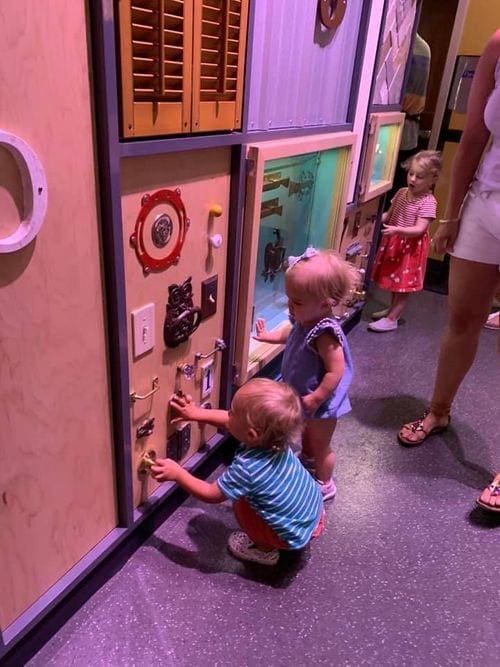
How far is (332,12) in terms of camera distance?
1420 mm

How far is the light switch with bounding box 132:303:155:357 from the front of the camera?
3.35 feet

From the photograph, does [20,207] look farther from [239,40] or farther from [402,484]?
[402,484]

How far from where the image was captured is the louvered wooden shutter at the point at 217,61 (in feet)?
3.15

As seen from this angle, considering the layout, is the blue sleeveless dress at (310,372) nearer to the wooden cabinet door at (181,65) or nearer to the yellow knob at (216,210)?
the yellow knob at (216,210)

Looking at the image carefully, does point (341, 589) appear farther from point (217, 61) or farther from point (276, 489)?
point (217, 61)

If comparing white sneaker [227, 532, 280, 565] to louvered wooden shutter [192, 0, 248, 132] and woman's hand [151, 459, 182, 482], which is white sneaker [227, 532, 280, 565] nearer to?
woman's hand [151, 459, 182, 482]

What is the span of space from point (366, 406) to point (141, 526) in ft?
3.18

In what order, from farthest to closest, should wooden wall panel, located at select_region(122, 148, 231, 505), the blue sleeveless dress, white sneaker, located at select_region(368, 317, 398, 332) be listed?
white sneaker, located at select_region(368, 317, 398, 332)
the blue sleeveless dress
wooden wall panel, located at select_region(122, 148, 231, 505)

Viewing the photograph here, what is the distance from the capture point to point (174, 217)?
1.04 metres

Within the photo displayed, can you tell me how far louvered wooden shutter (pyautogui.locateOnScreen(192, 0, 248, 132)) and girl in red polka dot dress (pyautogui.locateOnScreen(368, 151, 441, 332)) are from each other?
1.36m

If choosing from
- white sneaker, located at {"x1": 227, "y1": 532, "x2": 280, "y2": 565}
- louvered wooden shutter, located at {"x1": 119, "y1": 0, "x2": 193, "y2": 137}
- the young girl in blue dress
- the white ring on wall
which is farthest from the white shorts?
the white ring on wall

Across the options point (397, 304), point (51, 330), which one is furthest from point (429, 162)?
point (51, 330)

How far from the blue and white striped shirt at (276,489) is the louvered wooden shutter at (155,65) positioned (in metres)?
0.66

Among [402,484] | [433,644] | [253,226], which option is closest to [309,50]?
[253,226]
